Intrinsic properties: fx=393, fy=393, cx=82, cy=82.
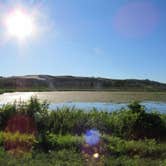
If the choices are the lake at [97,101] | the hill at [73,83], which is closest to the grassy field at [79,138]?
the lake at [97,101]

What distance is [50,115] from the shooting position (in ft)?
46.5

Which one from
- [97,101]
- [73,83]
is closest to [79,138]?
[97,101]

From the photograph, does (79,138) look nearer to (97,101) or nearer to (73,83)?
(97,101)

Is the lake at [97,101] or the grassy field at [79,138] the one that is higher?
the lake at [97,101]

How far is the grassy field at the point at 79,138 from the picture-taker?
8.82 m

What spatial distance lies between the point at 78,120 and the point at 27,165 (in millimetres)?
5915

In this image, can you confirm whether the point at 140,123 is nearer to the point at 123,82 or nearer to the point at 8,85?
the point at 8,85

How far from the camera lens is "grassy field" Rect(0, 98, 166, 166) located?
28.9 feet

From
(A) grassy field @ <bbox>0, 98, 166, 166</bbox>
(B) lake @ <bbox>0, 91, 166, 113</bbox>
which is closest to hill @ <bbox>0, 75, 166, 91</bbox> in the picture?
(B) lake @ <bbox>0, 91, 166, 113</bbox>

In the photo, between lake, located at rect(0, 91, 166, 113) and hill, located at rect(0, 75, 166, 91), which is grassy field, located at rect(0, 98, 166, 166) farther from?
hill, located at rect(0, 75, 166, 91)

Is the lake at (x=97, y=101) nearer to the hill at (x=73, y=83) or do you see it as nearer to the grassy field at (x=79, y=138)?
the grassy field at (x=79, y=138)

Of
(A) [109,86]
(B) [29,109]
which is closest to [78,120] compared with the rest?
(B) [29,109]

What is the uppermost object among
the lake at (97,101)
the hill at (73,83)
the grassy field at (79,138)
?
the hill at (73,83)

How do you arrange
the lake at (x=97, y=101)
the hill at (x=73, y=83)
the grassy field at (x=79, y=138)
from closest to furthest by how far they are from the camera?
the grassy field at (x=79, y=138)
the lake at (x=97, y=101)
the hill at (x=73, y=83)
